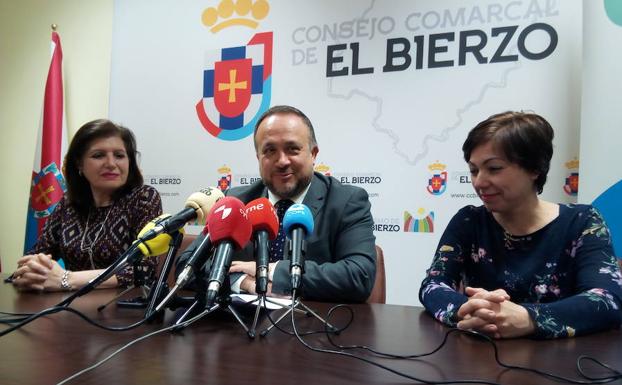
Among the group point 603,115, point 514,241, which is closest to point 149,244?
point 514,241

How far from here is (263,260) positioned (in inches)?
→ 34.1

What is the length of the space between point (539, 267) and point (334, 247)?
68 centimetres

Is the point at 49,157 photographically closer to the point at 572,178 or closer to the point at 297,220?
the point at 297,220

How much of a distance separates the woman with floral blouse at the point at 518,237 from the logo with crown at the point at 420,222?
1127mm

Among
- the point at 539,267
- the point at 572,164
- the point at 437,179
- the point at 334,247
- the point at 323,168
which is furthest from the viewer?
the point at 323,168

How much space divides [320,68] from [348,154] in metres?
0.57

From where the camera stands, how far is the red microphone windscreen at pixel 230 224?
85cm

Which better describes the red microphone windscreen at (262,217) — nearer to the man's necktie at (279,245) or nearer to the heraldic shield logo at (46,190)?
the man's necktie at (279,245)

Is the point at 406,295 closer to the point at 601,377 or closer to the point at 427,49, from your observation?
the point at 427,49

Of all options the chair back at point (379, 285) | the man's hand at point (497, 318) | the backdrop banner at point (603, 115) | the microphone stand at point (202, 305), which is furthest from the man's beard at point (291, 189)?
the backdrop banner at point (603, 115)

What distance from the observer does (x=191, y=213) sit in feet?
3.30

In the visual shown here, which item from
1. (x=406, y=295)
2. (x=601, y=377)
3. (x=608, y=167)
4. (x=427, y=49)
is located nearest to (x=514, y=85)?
(x=427, y=49)

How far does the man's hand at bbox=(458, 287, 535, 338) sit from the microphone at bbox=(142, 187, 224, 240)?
24.0 inches

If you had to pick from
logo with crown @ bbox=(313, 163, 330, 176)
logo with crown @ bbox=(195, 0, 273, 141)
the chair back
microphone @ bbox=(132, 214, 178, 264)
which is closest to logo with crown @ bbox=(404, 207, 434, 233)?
logo with crown @ bbox=(313, 163, 330, 176)
